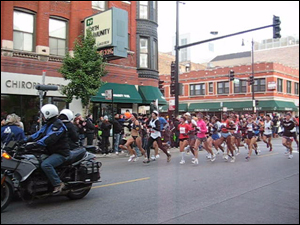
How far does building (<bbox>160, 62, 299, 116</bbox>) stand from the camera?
40281 mm

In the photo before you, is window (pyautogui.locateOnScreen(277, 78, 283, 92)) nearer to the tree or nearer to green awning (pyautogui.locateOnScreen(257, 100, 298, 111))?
green awning (pyautogui.locateOnScreen(257, 100, 298, 111))

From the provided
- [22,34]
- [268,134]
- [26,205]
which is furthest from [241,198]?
[22,34]

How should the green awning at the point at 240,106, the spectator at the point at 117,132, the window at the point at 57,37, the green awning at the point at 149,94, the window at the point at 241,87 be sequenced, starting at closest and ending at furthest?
1. the spectator at the point at 117,132
2. the window at the point at 57,37
3. the green awning at the point at 149,94
4. the green awning at the point at 240,106
5. the window at the point at 241,87

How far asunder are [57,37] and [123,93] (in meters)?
5.21

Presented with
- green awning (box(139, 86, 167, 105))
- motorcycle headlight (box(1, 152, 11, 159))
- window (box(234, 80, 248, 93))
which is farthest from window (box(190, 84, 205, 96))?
motorcycle headlight (box(1, 152, 11, 159))

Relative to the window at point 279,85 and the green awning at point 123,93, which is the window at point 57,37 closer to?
the green awning at point 123,93

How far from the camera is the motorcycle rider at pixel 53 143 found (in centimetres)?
558

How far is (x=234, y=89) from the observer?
144 feet

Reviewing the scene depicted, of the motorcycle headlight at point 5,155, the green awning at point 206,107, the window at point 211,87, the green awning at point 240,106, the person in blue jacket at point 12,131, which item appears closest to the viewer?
the motorcycle headlight at point 5,155

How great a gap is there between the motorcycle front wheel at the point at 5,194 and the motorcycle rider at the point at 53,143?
2.01 ft

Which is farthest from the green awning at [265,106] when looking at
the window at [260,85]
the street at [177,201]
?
the street at [177,201]

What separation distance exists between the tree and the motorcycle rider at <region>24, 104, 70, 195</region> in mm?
Result: 8588

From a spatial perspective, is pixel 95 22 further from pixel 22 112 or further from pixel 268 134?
pixel 268 134

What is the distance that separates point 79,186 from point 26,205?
100cm
